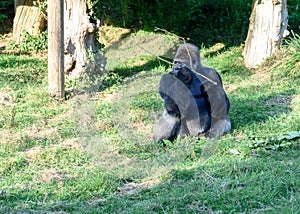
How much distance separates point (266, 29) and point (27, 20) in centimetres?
368

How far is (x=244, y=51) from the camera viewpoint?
28.5ft

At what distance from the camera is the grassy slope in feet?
14.9

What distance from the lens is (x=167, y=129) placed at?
5934 mm

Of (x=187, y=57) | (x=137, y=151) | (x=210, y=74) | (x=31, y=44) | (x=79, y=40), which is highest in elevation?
(x=187, y=57)

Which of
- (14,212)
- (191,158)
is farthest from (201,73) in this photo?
(14,212)

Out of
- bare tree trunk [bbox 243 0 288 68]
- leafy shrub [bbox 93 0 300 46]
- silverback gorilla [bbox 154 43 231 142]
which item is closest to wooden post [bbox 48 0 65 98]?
silverback gorilla [bbox 154 43 231 142]

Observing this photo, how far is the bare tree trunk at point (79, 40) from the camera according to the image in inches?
298

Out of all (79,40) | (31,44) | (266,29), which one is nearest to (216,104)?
(79,40)

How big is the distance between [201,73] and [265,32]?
2.77 m

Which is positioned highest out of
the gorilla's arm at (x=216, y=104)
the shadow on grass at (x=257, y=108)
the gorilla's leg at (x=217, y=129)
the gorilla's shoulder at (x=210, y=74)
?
the gorilla's shoulder at (x=210, y=74)

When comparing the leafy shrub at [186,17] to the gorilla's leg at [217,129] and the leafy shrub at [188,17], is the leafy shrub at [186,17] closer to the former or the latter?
the leafy shrub at [188,17]

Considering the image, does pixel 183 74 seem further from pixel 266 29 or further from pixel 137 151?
pixel 266 29

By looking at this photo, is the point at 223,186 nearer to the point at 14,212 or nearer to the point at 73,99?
the point at 14,212

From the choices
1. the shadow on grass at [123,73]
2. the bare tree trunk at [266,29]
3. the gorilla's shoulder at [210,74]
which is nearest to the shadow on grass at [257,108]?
the gorilla's shoulder at [210,74]
